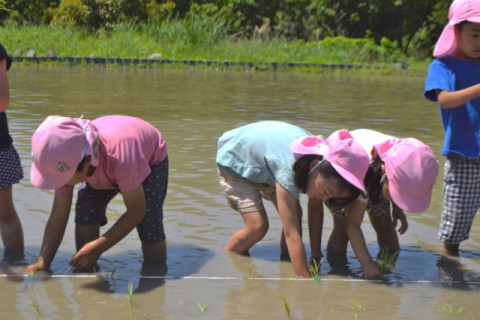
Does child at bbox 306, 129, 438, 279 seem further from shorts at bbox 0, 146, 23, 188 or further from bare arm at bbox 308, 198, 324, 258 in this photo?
shorts at bbox 0, 146, 23, 188

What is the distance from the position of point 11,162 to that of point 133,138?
78cm

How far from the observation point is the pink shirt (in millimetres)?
3553

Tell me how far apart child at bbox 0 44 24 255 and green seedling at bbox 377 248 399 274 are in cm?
211

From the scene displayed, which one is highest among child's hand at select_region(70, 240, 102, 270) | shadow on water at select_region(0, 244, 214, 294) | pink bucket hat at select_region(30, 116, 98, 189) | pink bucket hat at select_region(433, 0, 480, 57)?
pink bucket hat at select_region(433, 0, 480, 57)

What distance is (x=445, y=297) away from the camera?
371 centimetres

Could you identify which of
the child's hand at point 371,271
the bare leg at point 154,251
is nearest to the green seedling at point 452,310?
the child's hand at point 371,271

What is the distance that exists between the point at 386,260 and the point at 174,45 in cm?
1680

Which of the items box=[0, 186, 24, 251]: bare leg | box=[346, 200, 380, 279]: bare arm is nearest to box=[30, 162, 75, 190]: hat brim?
box=[0, 186, 24, 251]: bare leg

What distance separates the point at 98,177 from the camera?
367 cm

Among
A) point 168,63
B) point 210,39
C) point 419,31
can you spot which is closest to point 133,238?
point 168,63

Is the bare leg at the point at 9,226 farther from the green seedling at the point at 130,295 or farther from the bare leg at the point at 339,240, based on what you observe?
the bare leg at the point at 339,240

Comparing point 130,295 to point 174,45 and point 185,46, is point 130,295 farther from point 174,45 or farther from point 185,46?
point 174,45

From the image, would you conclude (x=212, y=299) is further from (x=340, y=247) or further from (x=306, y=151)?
(x=340, y=247)

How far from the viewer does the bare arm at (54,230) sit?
3783 millimetres
